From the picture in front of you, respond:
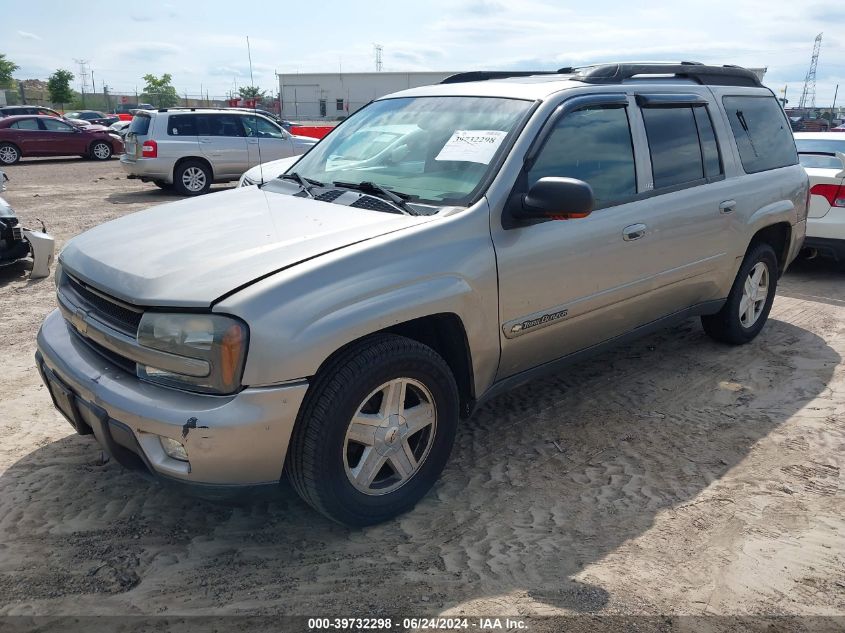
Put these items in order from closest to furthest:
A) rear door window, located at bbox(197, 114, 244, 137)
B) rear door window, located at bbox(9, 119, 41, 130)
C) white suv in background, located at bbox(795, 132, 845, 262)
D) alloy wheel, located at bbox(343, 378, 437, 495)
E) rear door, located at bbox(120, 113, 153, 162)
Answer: alloy wheel, located at bbox(343, 378, 437, 495)
white suv in background, located at bbox(795, 132, 845, 262)
rear door, located at bbox(120, 113, 153, 162)
rear door window, located at bbox(197, 114, 244, 137)
rear door window, located at bbox(9, 119, 41, 130)

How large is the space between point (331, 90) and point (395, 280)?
61716 mm

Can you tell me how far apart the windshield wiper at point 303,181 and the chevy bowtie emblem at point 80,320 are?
1.23 meters

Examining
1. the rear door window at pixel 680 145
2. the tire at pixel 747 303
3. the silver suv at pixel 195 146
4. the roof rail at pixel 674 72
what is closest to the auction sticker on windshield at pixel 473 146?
the roof rail at pixel 674 72

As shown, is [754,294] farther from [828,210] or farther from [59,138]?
[59,138]

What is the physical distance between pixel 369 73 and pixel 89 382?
60022 millimetres

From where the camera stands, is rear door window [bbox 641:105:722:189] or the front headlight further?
rear door window [bbox 641:105:722:189]

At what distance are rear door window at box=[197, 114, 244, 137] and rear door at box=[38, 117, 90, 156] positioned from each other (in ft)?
33.3

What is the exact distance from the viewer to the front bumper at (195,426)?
241 cm

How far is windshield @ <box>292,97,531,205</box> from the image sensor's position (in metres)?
3.29

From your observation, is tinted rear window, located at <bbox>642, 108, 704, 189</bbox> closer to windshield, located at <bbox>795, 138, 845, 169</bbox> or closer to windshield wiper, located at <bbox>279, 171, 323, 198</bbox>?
windshield wiper, located at <bbox>279, 171, 323, 198</bbox>

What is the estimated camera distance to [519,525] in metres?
3.01

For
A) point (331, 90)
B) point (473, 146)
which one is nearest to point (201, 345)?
point (473, 146)

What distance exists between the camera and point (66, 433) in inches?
146

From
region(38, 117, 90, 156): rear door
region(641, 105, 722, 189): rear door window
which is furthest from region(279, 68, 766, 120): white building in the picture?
region(641, 105, 722, 189): rear door window
